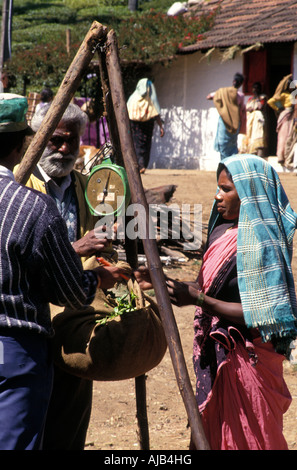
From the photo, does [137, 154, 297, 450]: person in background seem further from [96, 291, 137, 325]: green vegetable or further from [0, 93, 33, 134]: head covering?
[0, 93, 33, 134]: head covering

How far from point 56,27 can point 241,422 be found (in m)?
33.2

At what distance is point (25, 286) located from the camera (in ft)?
8.27

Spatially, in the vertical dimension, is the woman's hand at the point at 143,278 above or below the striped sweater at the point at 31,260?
below

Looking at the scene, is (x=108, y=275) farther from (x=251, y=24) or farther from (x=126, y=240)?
(x=251, y=24)

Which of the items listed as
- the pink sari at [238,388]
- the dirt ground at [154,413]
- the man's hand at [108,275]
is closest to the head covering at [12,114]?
the man's hand at [108,275]

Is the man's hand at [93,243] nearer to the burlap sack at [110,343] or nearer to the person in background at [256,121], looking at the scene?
the burlap sack at [110,343]

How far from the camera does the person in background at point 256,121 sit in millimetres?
14968

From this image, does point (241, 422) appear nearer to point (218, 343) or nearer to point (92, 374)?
point (218, 343)

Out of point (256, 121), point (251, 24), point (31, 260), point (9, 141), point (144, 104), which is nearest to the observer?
point (31, 260)

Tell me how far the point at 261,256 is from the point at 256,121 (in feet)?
40.8

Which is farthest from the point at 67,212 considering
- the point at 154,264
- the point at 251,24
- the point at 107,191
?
the point at 251,24

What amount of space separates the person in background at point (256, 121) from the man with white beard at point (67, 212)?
38.7ft

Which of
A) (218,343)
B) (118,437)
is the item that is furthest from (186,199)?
(218,343)
